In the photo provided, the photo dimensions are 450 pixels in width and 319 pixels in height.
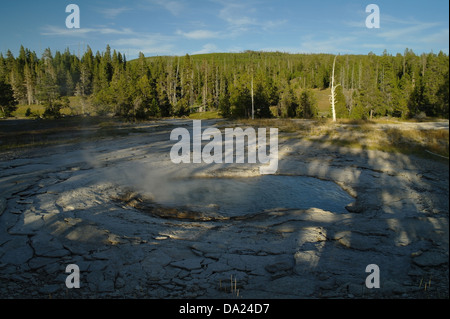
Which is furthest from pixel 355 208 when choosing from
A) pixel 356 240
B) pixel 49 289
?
pixel 49 289

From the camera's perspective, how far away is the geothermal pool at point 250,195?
8719 mm

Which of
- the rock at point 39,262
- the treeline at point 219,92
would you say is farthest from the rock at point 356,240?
the treeline at point 219,92

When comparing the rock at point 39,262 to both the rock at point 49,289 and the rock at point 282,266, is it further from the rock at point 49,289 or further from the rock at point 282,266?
the rock at point 282,266

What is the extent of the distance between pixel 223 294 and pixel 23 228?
4996 millimetres

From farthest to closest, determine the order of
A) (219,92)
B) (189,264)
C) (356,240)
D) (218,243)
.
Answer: (219,92), (218,243), (356,240), (189,264)

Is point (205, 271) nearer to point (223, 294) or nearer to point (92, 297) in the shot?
point (223, 294)

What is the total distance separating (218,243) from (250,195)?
3694mm

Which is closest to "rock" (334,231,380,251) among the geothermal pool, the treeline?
the geothermal pool

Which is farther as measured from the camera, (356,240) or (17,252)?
(356,240)

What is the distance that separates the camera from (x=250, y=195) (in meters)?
9.73

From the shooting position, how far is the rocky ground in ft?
14.7

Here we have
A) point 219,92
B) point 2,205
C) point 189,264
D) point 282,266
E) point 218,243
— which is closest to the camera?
point 282,266

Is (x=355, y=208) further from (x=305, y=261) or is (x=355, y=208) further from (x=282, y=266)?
(x=282, y=266)
